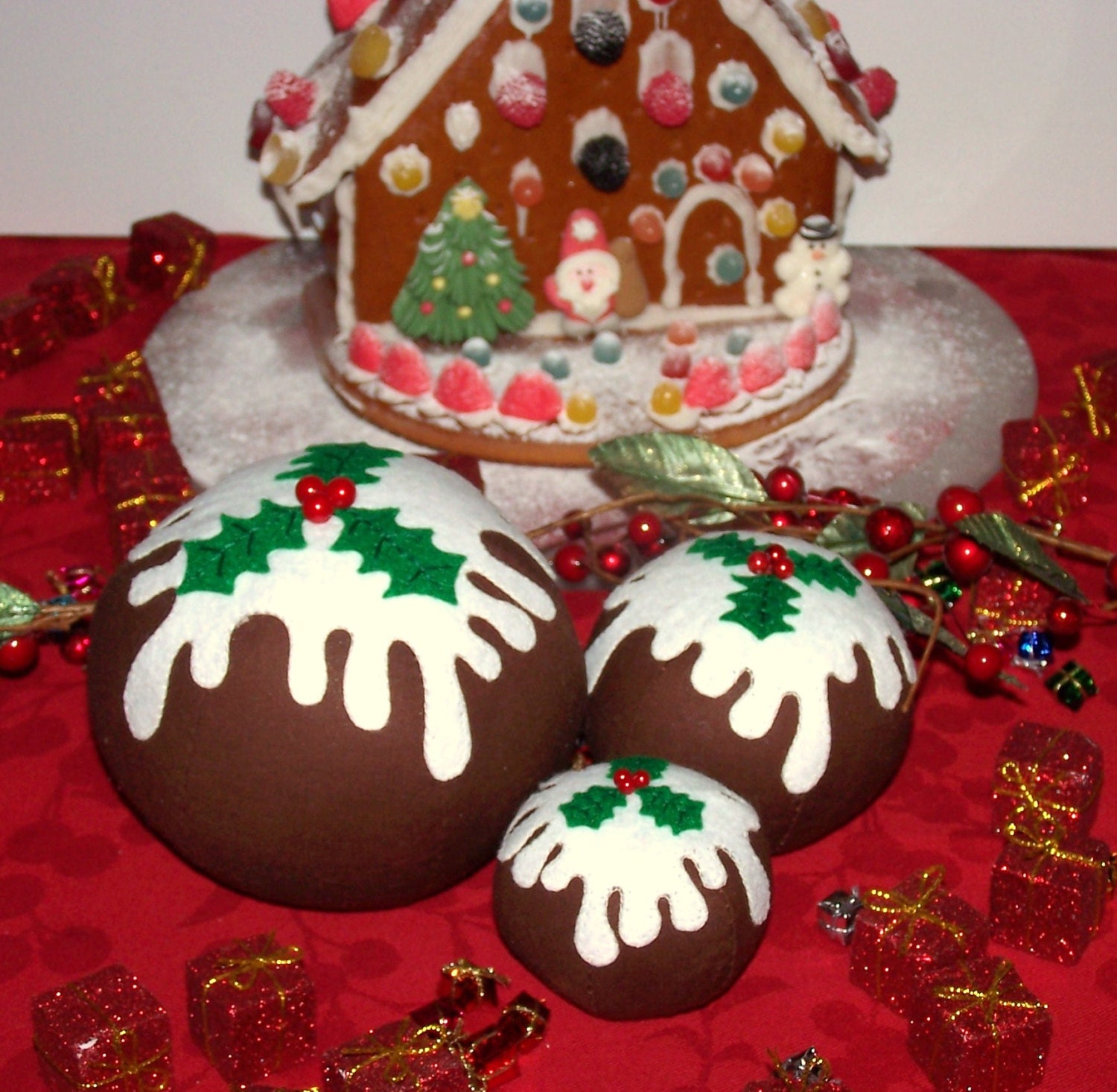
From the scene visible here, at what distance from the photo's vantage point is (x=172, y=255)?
348 centimetres

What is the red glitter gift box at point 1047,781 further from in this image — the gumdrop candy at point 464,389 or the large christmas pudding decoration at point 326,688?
the gumdrop candy at point 464,389

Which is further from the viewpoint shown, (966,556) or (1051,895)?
(966,556)

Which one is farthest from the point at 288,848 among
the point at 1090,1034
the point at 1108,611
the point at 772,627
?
the point at 1108,611

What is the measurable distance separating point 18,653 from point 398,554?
762mm

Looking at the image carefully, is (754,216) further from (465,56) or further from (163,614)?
(163,614)

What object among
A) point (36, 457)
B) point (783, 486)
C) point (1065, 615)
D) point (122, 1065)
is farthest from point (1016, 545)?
point (36, 457)

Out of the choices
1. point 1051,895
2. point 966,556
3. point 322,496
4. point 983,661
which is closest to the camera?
point 322,496

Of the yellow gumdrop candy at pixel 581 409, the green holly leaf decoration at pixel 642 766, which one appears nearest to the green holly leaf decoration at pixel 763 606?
the green holly leaf decoration at pixel 642 766

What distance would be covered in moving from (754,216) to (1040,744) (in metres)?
1.22

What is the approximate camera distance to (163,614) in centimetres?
189

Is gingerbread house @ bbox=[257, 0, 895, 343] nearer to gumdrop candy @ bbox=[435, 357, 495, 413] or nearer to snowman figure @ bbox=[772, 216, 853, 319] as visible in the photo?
snowman figure @ bbox=[772, 216, 853, 319]

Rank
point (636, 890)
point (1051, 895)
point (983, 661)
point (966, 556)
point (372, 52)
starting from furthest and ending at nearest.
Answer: point (372, 52) → point (966, 556) → point (983, 661) → point (1051, 895) → point (636, 890)

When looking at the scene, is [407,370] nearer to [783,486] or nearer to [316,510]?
[783,486]

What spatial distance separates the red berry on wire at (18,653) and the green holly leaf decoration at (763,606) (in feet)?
3.39
